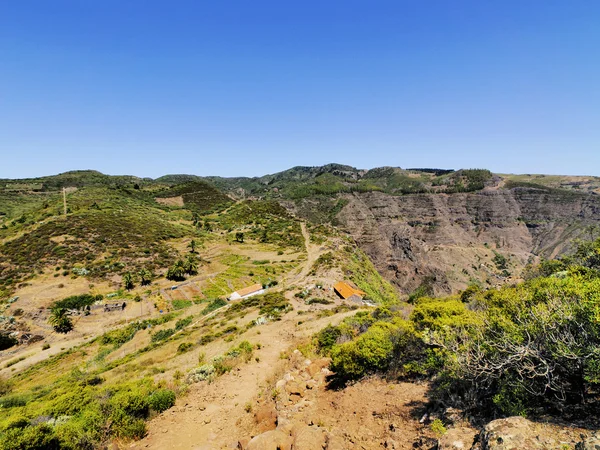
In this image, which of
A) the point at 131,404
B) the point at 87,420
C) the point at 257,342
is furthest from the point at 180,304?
the point at 87,420

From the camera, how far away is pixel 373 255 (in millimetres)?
99125

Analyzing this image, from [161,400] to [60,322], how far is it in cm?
2956

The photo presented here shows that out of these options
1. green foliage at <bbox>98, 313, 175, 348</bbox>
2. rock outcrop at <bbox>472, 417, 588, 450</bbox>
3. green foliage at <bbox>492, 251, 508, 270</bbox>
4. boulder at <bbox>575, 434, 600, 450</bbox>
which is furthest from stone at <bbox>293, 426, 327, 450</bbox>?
green foliage at <bbox>492, 251, 508, 270</bbox>

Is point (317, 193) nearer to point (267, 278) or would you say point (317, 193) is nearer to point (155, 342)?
point (267, 278)

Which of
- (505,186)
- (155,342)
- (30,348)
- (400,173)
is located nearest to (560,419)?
(155,342)

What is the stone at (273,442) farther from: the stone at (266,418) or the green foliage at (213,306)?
the green foliage at (213,306)

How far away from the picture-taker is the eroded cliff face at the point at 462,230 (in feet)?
315

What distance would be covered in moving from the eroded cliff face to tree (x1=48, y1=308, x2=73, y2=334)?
8094cm

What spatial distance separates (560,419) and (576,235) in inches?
5902

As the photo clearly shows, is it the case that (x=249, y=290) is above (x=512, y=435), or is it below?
below

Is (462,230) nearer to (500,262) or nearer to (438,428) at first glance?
(500,262)

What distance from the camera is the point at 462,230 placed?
12638cm

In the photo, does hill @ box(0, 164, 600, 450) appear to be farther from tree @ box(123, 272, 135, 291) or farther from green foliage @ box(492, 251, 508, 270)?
green foliage @ box(492, 251, 508, 270)

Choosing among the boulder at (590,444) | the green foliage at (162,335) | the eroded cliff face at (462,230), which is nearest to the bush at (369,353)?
the boulder at (590,444)
